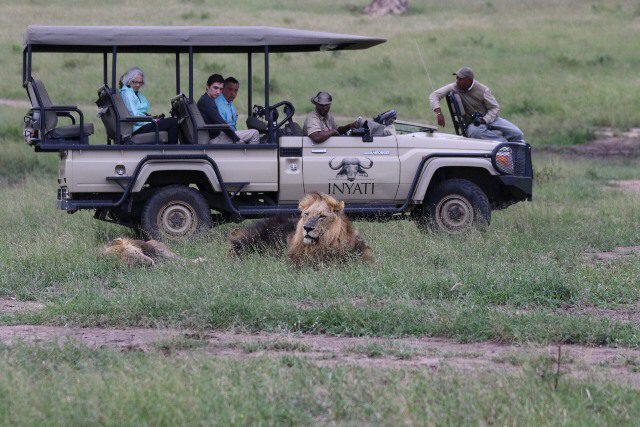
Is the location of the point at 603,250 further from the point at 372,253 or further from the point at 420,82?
the point at 420,82

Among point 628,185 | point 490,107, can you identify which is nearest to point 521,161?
point 490,107

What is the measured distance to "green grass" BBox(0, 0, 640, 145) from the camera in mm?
21344

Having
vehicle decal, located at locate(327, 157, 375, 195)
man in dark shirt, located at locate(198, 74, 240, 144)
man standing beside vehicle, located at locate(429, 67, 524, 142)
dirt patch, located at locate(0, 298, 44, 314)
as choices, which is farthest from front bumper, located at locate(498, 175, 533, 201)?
dirt patch, located at locate(0, 298, 44, 314)

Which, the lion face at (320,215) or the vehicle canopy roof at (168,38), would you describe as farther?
the vehicle canopy roof at (168,38)

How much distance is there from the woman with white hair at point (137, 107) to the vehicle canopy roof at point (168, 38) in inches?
12.4

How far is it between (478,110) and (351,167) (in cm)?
192

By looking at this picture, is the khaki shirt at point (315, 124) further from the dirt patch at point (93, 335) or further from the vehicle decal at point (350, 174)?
the dirt patch at point (93, 335)

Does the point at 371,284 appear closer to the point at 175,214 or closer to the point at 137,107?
the point at 175,214

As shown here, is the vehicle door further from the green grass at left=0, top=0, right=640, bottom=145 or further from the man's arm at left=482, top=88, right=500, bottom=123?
the green grass at left=0, top=0, right=640, bottom=145

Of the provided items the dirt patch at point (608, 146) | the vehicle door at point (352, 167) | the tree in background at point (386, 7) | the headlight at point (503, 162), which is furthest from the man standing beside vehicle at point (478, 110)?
the tree in background at point (386, 7)

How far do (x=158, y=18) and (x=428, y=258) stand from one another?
27.1 m

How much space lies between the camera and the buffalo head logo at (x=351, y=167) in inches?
385

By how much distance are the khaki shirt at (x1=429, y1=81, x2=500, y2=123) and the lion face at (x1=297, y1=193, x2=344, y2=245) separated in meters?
3.16

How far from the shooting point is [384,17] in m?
36.6
